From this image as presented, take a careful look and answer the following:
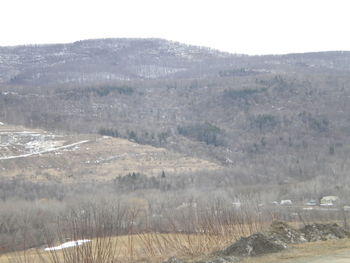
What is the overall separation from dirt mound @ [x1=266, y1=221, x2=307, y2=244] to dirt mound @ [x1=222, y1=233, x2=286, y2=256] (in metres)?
1.46

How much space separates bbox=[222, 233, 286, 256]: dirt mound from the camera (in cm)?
2330

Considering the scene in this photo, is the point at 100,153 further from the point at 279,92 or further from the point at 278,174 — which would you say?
the point at 279,92

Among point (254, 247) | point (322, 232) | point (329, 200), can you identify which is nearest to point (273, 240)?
point (254, 247)

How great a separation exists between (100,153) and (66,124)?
103 ft

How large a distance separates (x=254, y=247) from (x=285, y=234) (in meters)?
3.23

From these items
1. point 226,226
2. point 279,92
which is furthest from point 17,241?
point 279,92

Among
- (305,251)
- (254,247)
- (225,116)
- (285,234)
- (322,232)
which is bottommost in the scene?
(225,116)

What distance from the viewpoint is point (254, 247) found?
23.5 m

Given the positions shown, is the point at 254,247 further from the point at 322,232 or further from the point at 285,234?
the point at 322,232

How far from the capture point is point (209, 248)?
94.9 feet

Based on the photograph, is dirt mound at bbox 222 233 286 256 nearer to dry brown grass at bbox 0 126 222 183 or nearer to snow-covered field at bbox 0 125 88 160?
dry brown grass at bbox 0 126 222 183

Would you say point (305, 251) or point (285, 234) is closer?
point (305, 251)

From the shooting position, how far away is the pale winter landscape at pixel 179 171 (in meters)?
28.9

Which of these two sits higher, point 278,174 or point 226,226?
point 226,226
